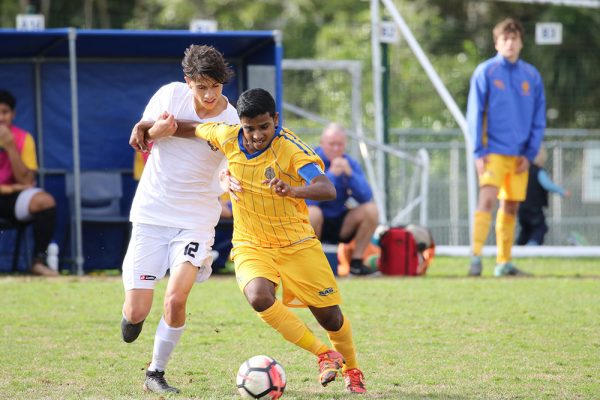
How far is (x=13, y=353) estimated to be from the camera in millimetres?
7121

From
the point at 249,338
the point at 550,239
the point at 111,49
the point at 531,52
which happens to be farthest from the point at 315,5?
the point at 249,338

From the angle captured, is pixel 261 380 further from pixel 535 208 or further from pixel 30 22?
pixel 535 208

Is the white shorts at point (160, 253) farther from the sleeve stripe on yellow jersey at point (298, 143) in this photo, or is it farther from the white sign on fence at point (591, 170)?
the white sign on fence at point (591, 170)

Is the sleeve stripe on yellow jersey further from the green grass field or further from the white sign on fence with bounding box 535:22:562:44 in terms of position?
the white sign on fence with bounding box 535:22:562:44

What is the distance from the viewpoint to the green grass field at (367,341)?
6105mm

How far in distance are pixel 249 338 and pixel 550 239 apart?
10.8 metres

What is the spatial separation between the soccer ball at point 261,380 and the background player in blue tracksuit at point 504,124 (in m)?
5.79

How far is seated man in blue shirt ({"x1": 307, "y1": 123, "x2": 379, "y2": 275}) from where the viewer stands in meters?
11.7

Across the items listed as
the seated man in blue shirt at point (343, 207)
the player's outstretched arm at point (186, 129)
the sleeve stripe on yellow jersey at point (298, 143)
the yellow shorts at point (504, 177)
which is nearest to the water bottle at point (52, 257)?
the seated man in blue shirt at point (343, 207)

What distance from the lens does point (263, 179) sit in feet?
20.0

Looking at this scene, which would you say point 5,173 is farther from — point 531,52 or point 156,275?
point 531,52

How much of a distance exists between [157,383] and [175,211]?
0.97 meters

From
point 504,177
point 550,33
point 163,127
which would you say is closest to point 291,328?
point 163,127

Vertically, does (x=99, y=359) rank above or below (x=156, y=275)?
below
